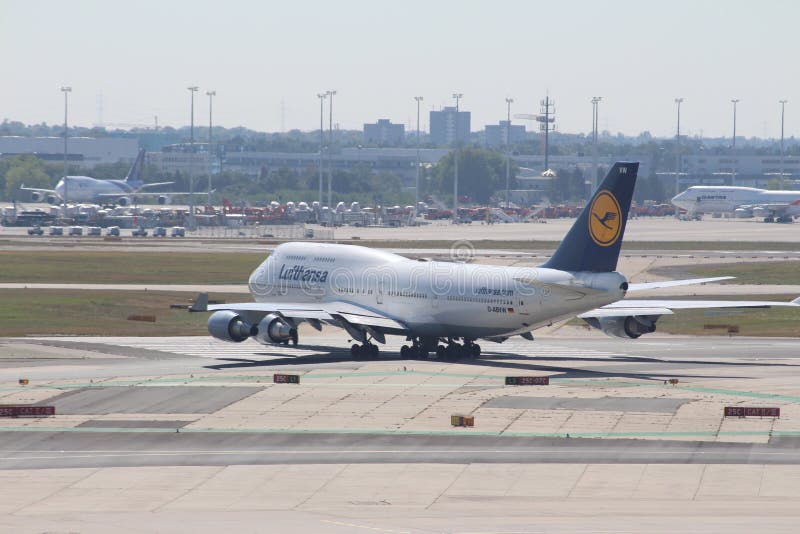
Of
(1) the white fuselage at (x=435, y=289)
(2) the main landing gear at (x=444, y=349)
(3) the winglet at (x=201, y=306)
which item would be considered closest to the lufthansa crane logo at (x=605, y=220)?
(1) the white fuselage at (x=435, y=289)

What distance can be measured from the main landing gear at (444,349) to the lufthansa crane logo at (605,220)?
10.9m

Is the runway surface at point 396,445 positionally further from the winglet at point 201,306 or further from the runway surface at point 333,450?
the winglet at point 201,306

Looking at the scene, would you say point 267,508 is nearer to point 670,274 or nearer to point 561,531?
point 561,531

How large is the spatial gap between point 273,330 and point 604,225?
683 inches

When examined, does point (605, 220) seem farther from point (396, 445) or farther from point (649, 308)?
point (396, 445)

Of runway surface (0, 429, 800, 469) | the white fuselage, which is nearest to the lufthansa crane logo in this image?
the white fuselage

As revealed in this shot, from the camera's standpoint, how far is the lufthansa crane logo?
2287 inches

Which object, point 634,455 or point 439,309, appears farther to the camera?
point 439,309

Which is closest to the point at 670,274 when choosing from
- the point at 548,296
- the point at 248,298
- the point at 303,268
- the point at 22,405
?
the point at 248,298

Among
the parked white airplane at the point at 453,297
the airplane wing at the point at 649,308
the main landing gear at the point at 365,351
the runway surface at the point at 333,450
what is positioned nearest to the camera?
the runway surface at the point at 333,450

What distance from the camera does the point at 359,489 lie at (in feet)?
120

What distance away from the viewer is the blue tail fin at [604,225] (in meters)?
57.8

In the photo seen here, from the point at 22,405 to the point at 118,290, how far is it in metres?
52.7

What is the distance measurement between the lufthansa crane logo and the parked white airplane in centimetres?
4
